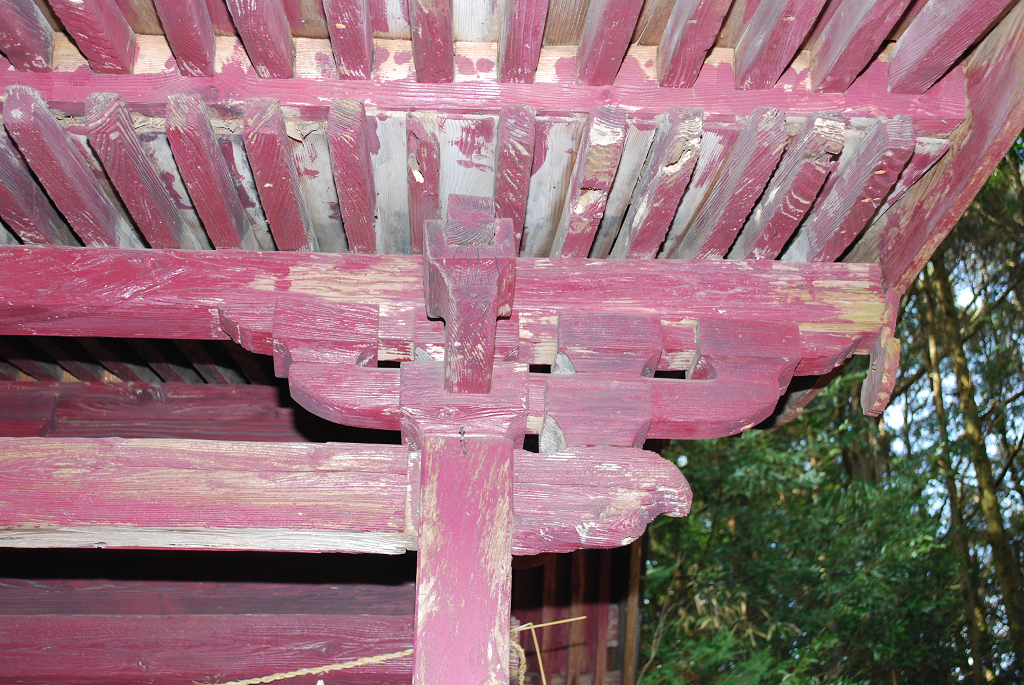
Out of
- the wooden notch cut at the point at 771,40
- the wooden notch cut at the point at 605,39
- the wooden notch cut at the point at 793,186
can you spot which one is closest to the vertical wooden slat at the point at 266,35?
the wooden notch cut at the point at 605,39

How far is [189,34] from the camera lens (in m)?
1.78

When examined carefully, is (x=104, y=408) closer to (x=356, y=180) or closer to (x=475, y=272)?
(x=356, y=180)

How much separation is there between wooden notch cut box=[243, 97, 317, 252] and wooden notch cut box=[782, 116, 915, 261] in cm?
163

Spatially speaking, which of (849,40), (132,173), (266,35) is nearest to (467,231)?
(266,35)

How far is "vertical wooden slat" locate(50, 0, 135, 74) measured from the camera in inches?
66.6

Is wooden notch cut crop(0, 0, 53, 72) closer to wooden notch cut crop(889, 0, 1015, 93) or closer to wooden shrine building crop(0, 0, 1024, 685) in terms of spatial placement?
wooden shrine building crop(0, 0, 1024, 685)

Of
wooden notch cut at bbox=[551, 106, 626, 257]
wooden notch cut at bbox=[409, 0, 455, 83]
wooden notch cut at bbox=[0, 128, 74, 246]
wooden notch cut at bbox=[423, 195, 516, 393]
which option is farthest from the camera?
wooden notch cut at bbox=[0, 128, 74, 246]

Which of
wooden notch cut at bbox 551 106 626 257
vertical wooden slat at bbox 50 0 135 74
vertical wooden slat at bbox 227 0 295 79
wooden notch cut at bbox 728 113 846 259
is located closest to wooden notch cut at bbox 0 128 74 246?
vertical wooden slat at bbox 50 0 135 74

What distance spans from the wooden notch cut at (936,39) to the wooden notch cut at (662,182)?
23.8 inches

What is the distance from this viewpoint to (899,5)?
1.74 metres

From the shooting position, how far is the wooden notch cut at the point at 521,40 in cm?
171

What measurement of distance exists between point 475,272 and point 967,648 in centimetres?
921

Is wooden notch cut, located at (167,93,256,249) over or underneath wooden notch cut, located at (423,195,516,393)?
over

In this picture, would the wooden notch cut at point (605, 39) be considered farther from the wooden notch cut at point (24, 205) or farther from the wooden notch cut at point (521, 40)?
the wooden notch cut at point (24, 205)
